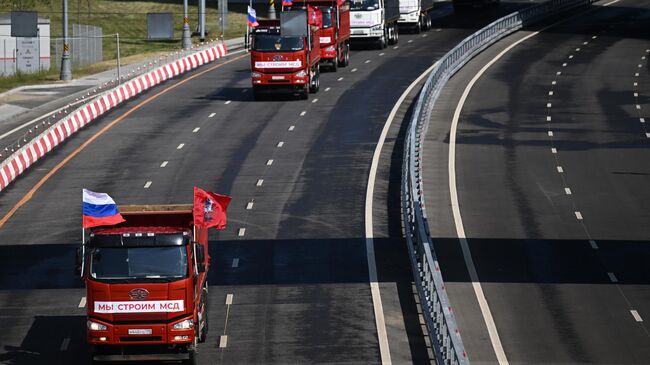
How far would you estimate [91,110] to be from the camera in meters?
62.1

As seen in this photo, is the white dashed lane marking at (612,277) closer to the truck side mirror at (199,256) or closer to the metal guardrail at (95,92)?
the truck side mirror at (199,256)

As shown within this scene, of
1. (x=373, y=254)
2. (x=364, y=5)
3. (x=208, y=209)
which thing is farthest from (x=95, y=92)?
(x=208, y=209)

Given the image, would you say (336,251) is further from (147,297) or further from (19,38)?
(19,38)

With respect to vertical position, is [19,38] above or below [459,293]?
above

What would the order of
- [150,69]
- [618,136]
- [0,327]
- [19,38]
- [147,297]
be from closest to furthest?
[147,297] → [0,327] → [618,136] → [150,69] → [19,38]

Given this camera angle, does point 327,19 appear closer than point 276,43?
No

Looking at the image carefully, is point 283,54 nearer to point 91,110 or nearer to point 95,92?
point 91,110

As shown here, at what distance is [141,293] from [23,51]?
2364 inches

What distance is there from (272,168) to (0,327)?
2003 centimetres

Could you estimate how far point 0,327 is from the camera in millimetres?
32000

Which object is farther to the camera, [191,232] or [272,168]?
[272,168]

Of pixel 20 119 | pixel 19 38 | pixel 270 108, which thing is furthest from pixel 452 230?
pixel 19 38

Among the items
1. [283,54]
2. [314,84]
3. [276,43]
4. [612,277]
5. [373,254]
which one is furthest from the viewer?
[314,84]

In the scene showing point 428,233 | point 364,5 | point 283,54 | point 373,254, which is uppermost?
point 364,5
